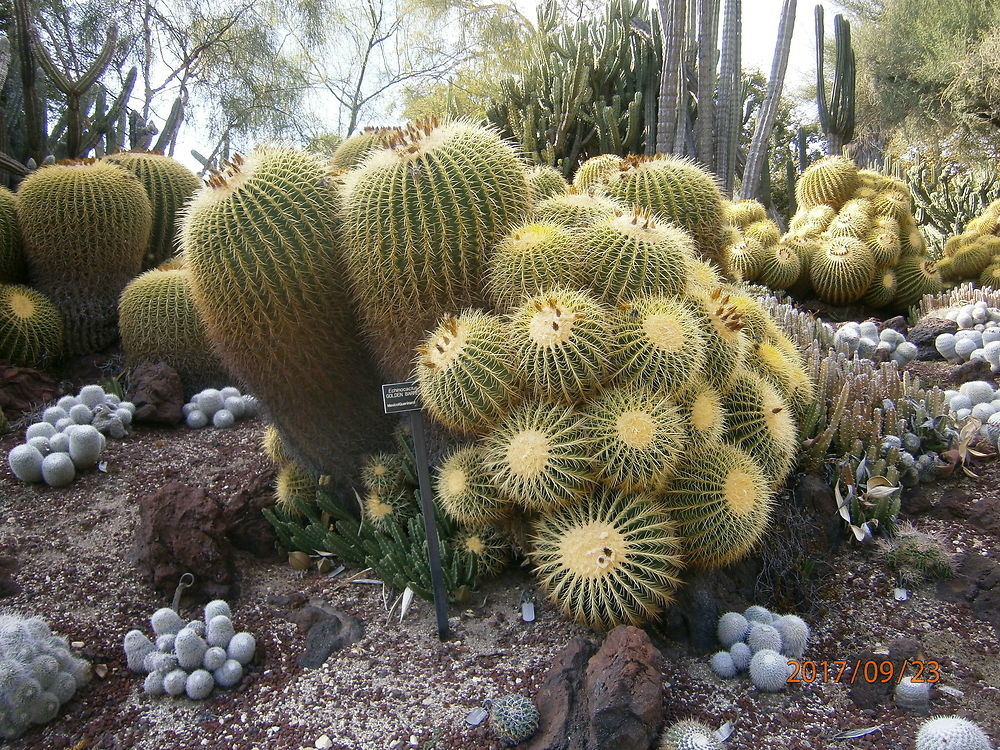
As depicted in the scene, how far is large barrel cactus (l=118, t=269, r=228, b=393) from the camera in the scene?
475cm

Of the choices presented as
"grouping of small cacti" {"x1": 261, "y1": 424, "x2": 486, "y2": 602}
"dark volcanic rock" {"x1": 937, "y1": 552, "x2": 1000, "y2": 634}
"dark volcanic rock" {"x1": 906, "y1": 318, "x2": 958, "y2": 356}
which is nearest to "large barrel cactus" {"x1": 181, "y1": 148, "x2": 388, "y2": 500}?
"grouping of small cacti" {"x1": 261, "y1": 424, "x2": 486, "y2": 602}

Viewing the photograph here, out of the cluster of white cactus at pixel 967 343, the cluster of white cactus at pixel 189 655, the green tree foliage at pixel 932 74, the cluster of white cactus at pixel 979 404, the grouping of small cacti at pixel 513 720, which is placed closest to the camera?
the grouping of small cacti at pixel 513 720

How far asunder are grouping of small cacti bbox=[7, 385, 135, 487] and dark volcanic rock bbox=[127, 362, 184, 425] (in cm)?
13

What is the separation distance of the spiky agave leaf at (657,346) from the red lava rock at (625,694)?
857 millimetres

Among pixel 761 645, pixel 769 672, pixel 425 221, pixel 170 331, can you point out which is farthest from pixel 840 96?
pixel 769 672

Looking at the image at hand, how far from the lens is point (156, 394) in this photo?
4434 millimetres

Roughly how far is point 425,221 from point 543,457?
1007 mm

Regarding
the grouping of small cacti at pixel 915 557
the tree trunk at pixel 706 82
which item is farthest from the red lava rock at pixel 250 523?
the tree trunk at pixel 706 82

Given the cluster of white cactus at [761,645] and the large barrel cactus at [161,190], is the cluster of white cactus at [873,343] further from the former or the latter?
the large barrel cactus at [161,190]

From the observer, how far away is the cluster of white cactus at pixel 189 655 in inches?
98.4

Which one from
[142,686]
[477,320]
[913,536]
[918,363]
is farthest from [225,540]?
[918,363]

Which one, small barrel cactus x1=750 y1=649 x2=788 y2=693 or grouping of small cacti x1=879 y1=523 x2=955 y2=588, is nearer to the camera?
small barrel cactus x1=750 y1=649 x2=788 y2=693

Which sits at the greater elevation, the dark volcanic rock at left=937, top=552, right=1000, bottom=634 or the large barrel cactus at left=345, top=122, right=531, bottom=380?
the large barrel cactus at left=345, top=122, right=531, bottom=380

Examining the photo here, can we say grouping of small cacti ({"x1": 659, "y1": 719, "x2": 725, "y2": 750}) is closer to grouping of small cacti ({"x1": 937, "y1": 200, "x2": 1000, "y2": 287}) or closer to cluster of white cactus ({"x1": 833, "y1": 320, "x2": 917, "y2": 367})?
cluster of white cactus ({"x1": 833, "y1": 320, "x2": 917, "y2": 367})
